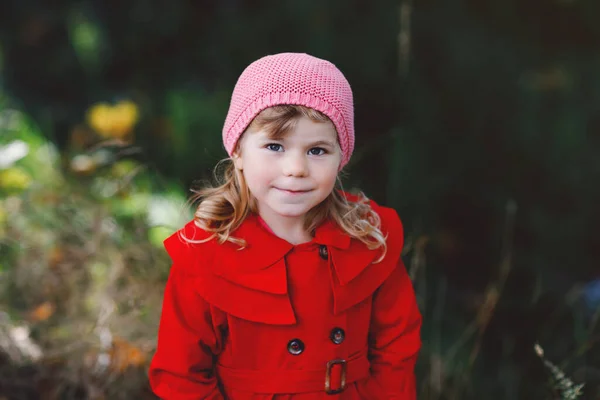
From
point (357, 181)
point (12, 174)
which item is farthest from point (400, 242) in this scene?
point (12, 174)

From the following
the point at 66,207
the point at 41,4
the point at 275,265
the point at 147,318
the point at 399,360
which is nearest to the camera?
the point at 275,265

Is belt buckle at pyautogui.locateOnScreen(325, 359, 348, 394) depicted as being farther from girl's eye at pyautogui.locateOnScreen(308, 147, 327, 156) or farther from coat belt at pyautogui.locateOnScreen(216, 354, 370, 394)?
girl's eye at pyautogui.locateOnScreen(308, 147, 327, 156)

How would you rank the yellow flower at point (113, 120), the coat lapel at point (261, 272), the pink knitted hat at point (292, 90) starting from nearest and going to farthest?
the pink knitted hat at point (292, 90), the coat lapel at point (261, 272), the yellow flower at point (113, 120)

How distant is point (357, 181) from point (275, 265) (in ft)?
3.80

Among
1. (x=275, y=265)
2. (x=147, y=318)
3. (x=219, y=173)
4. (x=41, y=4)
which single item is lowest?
(x=147, y=318)

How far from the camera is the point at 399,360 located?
1.74m

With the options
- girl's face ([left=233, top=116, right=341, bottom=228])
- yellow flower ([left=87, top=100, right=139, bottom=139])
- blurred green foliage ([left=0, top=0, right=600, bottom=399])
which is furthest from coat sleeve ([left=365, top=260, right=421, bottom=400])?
yellow flower ([left=87, top=100, right=139, bottom=139])

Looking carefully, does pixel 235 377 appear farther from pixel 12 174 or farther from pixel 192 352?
pixel 12 174

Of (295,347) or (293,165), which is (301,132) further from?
(295,347)

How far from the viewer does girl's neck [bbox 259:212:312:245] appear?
1.64 meters

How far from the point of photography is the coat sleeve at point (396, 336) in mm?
1735

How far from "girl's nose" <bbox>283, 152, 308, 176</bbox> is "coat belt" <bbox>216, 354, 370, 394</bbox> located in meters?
0.46

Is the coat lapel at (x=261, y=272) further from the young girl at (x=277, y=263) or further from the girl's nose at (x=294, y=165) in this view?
the girl's nose at (x=294, y=165)

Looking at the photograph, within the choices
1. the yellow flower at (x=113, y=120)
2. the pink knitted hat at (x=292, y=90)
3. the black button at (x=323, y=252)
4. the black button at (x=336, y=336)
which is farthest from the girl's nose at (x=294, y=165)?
the yellow flower at (x=113, y=120)
